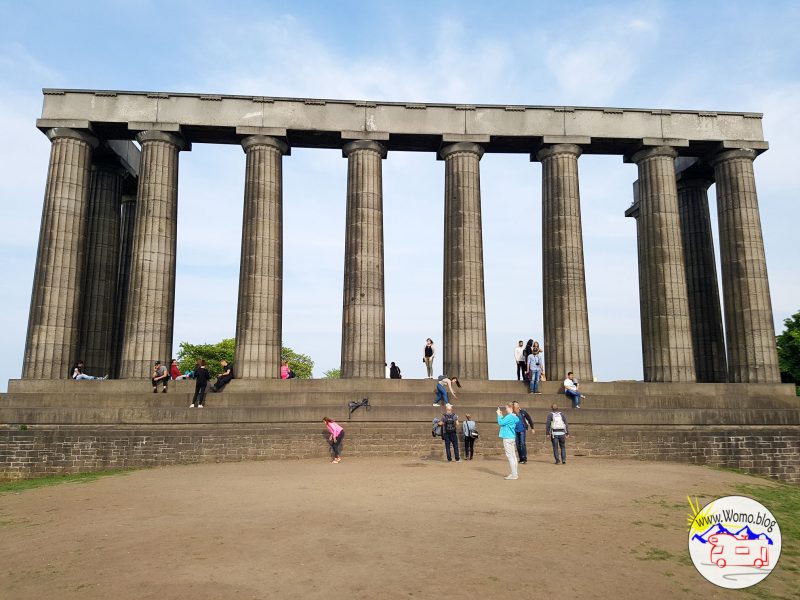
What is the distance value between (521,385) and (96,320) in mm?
23170

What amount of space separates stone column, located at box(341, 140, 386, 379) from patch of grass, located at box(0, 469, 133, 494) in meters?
11.3

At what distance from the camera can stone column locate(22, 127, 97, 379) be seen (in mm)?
27109

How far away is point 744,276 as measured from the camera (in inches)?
1177

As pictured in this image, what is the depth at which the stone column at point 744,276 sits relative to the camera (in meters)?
29.3

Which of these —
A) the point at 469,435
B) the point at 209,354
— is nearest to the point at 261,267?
the point at 469,435

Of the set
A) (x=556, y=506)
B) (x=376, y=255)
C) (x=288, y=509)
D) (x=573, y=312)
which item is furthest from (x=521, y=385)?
(x=288, y=509)

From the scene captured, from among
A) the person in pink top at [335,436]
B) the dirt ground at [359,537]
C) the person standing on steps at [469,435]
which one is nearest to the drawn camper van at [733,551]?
the dirt ground at [359,537]

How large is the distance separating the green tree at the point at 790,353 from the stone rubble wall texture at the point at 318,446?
122ft

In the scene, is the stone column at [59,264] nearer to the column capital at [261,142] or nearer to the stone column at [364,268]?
the column capital at [261,142]

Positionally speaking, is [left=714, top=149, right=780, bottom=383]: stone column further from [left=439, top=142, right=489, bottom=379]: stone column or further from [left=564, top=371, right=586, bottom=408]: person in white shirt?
[left=439, top=142, right=489, bottom=379]: stone column

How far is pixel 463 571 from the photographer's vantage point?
8469mm

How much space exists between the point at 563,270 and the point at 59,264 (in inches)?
974

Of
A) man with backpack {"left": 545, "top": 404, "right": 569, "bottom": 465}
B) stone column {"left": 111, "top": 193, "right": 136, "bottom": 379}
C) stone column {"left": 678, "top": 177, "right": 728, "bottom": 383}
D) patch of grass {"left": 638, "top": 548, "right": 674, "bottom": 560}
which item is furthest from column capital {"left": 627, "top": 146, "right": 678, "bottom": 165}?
stone column {"left": 111, "top": 193, "right": 136, "bottom": 379}

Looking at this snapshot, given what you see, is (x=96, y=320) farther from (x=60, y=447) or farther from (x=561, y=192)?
(x=561, y=192)
